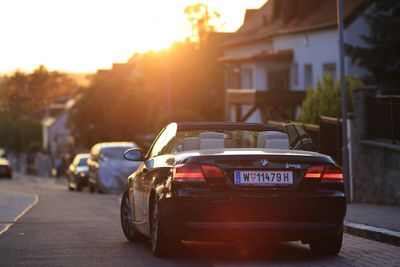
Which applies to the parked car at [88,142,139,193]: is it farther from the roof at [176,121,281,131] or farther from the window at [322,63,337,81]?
the roof at [176,121,281,131]

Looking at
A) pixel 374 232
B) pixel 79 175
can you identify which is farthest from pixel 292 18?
pixel 374 232

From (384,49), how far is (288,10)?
82.8 ft

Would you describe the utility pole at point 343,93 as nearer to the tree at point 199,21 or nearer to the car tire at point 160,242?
the car tire at point 160,242

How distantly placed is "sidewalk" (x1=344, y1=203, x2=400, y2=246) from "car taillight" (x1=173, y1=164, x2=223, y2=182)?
3008 mm

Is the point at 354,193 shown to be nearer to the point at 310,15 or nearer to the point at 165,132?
the point at 165,132

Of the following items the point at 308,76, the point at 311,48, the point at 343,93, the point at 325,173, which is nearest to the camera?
the point at 325,173

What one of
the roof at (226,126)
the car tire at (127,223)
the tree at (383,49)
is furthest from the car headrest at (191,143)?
the tree at (383,49)

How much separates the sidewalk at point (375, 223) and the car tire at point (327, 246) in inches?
61.4

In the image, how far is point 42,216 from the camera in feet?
63.2

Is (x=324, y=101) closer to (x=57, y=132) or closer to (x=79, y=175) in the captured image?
(x=79, y=175)

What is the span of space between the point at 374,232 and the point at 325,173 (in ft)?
10.2

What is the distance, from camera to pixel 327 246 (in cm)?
1140

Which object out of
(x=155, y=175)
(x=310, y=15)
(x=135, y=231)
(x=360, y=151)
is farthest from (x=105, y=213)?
(x=310, y=15)

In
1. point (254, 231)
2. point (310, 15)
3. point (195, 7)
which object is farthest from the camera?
point (195, 7)
